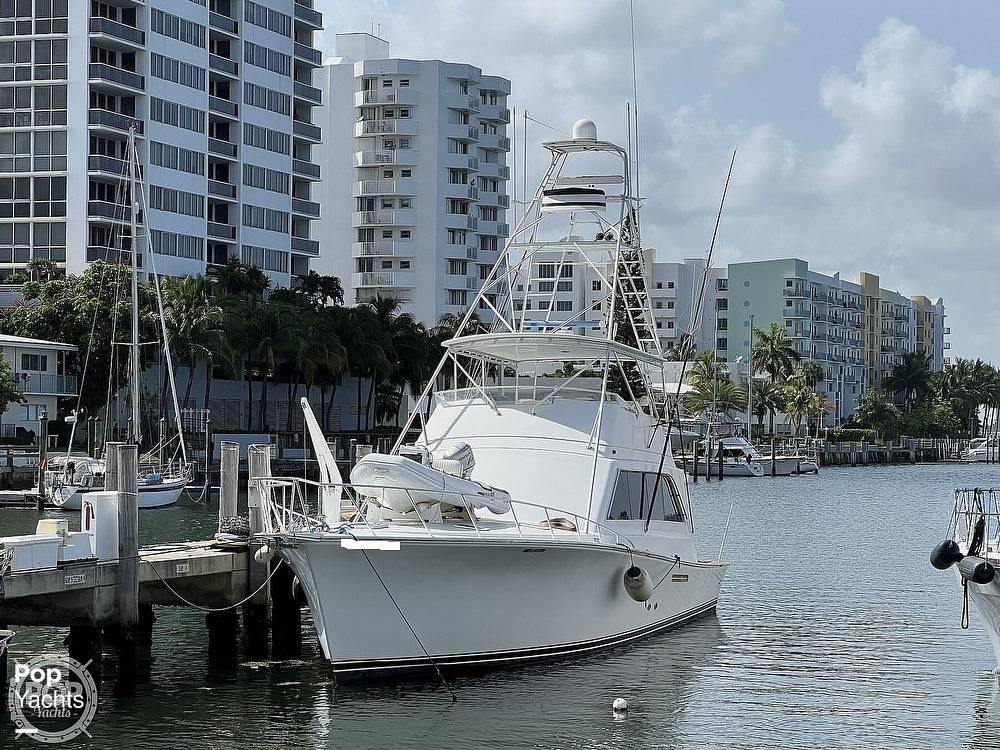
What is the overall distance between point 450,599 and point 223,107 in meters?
80.1

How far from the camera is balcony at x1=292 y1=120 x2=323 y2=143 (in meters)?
105

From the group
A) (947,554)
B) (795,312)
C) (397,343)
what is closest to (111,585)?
(947,554)

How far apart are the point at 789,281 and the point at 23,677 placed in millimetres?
152596

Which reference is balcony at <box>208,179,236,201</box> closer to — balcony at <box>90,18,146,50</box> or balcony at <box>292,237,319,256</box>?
balcony at <box>292,237,319,256</box>

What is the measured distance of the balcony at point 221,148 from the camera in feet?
312

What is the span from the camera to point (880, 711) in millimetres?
22188

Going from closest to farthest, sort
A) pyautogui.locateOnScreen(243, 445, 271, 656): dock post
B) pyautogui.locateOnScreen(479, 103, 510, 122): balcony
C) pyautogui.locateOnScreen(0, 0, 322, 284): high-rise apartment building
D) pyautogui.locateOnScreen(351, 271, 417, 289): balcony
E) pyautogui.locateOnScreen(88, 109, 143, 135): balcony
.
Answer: pyautogui.locateOnScreen(243, 445, 271, 656): dock post → pyautogui.locateOnScreen(88, 109, 143, 135): balcony → pyautogui.locateOnScreen(0, 0, 322, 284): high-rise apartment building → pyautogui.locateOnScreen(351, 271, 417, 289): balcony → pyautogui.locateOnScreen(479, 103, 510, 122): balcony

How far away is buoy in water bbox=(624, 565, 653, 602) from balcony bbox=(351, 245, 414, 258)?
10363 cm

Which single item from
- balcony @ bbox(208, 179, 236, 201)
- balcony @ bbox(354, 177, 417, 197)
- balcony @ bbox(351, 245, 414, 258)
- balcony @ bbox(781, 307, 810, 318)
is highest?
balcony @ bbox(354, 177, 417, 197)

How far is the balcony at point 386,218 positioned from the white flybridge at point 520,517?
97277 millimetres

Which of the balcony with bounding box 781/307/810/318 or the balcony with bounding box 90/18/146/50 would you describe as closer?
the balcony with bounding box 90/18/146/50

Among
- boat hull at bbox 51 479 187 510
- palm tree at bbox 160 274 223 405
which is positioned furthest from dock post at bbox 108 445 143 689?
palm tree at bbox 160 274 223 405

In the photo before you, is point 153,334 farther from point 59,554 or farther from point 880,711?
point 880,711

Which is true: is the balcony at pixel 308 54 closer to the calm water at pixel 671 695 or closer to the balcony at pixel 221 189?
the balcony at pixel 221 189
